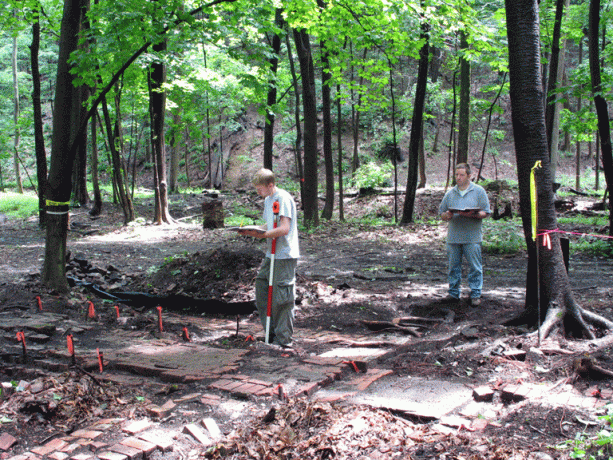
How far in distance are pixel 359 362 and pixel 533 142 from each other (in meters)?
3.07

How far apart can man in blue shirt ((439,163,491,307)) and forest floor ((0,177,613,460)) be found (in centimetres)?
43

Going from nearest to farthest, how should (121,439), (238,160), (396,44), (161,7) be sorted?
(121,439) → (161,7) → (396,44) → (238,160)

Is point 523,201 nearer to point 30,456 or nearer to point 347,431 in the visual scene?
point 347,431

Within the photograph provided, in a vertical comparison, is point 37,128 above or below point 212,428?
above

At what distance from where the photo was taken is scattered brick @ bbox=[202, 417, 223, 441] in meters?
3.27

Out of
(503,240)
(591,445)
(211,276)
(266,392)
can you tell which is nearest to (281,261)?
(266,392)

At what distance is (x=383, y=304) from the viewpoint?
24.4 feet

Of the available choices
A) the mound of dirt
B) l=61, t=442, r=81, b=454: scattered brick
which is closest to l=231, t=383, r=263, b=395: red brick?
l=61, t=442, r=81, b=454: scattered brick

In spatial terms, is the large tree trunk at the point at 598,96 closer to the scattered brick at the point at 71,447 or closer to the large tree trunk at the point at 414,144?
the large tree trunk at the point at 414,144

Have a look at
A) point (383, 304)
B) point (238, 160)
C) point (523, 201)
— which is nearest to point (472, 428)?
point (523, 201)

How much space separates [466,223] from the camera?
6988 mm

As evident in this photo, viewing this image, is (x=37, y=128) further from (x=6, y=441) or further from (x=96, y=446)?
(x=96, y=446)

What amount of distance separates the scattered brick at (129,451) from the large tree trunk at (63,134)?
514 centimetres

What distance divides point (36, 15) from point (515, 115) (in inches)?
326
